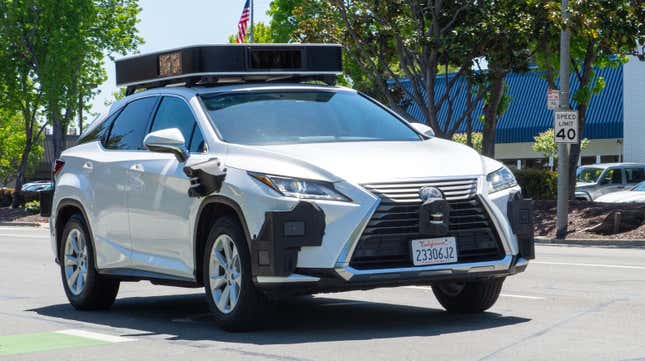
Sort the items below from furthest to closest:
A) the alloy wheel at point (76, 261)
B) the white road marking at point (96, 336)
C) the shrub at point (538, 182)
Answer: the shrub at point (538, 182)
the alloy wheel at point (76, 261)
the white road marking at point (96, 336)

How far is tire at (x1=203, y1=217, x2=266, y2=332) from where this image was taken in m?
8.20

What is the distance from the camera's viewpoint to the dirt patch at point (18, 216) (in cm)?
4359

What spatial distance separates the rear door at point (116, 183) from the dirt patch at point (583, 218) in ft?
48.8

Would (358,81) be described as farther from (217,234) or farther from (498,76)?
(217,234)

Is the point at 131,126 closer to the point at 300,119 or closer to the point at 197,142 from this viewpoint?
the point at 197,142

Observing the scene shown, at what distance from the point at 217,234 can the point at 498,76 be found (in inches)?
872

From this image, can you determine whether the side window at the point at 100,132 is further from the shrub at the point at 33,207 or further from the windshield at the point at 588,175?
the shrub at the point at 33,207

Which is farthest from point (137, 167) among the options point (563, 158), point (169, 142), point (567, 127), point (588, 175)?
point (588, 175)

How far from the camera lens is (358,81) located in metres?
49.0

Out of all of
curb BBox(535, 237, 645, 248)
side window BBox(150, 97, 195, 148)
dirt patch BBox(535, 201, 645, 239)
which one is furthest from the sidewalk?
side window BBox(150, 97, 195, 148)

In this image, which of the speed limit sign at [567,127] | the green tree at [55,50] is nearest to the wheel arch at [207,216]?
the speed limit sign at [567,127]

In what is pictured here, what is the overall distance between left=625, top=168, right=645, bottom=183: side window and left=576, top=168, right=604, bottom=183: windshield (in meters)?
0.81

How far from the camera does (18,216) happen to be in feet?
151

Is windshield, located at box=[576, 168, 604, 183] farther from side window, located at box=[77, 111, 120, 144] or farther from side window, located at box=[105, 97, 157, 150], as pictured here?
side window, located at box=[105, 97, 157, 150]
